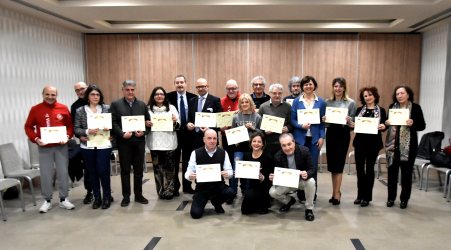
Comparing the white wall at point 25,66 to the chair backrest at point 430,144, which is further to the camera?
the chair backrest at point 430,144

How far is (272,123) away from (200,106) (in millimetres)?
993

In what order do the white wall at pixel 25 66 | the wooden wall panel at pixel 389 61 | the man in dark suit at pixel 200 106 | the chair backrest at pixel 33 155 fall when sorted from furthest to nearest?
1. the wooden wall panel at pixel 389 61
2. the chair backrest at pixel 33 155
3. the white wall at pixel 25 66
4. the man in dark suit at pixel 200 106

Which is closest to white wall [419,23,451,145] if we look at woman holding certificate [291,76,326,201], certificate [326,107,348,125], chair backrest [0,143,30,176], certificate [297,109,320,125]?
certificate [326,107,348,125]

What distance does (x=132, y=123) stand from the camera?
4.05 m

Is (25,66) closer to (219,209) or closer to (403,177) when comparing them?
(219,209)

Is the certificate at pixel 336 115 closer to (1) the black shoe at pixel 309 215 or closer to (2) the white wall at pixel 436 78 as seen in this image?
(1) the black shoe at pixel 309 215

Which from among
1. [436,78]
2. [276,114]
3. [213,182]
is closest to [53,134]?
[213,182]

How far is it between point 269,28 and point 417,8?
250 centimetres

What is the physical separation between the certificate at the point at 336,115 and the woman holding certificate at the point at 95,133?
2569mm

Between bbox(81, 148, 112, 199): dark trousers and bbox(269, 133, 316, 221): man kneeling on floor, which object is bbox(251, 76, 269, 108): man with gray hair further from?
bbox(81, 148, 112, 199): dark trousers

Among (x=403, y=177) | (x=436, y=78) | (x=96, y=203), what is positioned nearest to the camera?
(x=403, y=177)

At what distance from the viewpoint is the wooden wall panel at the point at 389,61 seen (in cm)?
693

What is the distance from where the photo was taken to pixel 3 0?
14.5ft

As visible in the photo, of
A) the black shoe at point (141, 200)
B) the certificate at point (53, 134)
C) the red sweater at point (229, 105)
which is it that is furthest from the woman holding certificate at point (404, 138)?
the certificate at point (53, 134)
